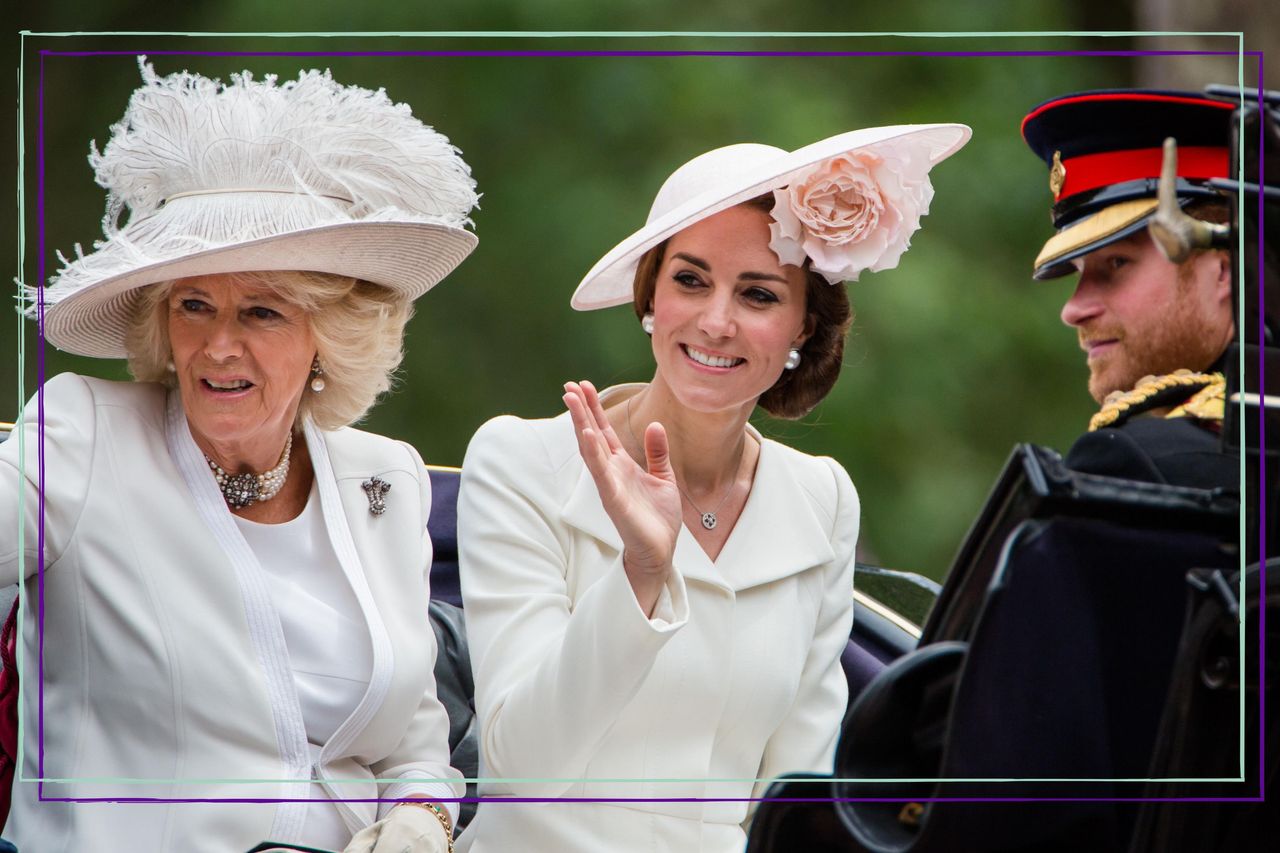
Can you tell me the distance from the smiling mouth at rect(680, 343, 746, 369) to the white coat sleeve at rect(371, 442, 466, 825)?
462 millimetres

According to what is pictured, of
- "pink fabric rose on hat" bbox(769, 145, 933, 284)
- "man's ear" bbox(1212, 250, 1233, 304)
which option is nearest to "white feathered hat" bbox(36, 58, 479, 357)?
"pink fabric rose on hat" bbox(769, 145, 933, 284)

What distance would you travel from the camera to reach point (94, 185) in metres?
2.48

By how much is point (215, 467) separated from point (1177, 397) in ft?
4.66

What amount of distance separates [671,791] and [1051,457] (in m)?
0.75

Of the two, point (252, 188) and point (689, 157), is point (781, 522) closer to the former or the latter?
point (689, 157)

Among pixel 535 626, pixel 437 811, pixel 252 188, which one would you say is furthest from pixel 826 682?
pixel 252 188

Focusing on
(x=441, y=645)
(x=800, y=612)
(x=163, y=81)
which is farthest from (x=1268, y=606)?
(x=163, y=81)

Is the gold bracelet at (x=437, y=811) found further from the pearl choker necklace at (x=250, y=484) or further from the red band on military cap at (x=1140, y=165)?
the red band on military cap at (x=1140, y=165)

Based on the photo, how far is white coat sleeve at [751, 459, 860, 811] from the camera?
2.59m

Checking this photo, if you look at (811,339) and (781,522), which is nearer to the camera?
(811,339)

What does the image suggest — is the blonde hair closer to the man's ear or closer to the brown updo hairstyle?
the brown updo hairstyle

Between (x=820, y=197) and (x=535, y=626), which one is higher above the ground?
(x=820, y=197)

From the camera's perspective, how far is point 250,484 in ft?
8.36

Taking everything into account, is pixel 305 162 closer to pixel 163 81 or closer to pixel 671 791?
pixel 163 81
